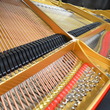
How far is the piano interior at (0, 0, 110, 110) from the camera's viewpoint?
1.19 m

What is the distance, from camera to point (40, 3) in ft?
10.7

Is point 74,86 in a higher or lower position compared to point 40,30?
lower

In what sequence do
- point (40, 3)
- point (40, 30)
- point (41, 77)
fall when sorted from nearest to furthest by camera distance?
1. point (41, 77)
2. point (40, 30)
3. point (40, 3)

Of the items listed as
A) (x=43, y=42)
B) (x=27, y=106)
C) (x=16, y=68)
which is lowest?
(x=27, y=106)

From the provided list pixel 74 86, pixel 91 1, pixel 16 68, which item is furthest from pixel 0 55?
pixel 91 1

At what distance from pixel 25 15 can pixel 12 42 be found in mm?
817

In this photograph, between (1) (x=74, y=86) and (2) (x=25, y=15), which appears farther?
(2) (x=25, y=15)

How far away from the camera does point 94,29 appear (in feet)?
8.16

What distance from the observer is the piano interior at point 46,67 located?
119 centimetres

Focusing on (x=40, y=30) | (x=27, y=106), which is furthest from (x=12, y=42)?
(x=27, y=106)

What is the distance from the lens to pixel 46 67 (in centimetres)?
151

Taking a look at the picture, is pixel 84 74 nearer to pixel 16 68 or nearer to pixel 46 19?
pixel 16 68

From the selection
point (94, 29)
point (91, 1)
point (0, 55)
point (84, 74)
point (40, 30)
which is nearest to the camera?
point (0, 55)

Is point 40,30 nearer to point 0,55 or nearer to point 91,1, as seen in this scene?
point 0,55
